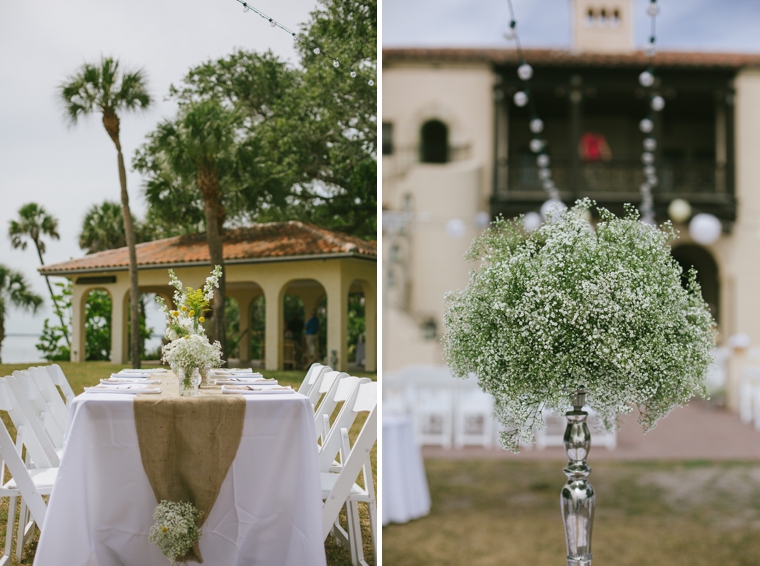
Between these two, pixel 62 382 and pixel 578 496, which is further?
pixel 62 382

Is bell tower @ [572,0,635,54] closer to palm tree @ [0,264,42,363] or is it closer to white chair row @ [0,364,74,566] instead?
palm tree @ [0,264,42,363]

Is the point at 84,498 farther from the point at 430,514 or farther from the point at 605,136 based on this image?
the point at 605,136

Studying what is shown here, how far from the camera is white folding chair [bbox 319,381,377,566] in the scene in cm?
301

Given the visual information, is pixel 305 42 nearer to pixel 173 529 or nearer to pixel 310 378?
pixel 310 378

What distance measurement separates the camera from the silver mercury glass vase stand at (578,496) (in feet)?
5.45

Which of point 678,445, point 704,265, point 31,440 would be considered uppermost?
point 704,265

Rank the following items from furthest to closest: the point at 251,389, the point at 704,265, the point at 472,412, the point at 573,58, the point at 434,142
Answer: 1. the point at 704,265
2. the point at 434,142
3. the point at 573,58
4. the point at 472,412
5. the point at 251,389

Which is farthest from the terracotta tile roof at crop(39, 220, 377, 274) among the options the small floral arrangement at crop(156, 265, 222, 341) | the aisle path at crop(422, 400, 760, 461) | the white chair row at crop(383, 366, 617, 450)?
the aisle path at crop(422, 400, 760, 461)

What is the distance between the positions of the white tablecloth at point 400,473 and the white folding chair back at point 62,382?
7.47 feet

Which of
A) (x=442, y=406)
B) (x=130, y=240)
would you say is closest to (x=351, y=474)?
(x=130, y=240)

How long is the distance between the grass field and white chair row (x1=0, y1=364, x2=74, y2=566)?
Result: 4 cm

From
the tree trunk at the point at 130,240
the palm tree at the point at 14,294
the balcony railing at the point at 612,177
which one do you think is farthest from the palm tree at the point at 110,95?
the balcony railing at the point at 612,177

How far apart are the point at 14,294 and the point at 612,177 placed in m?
11.5

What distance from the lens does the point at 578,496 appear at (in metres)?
1.66
